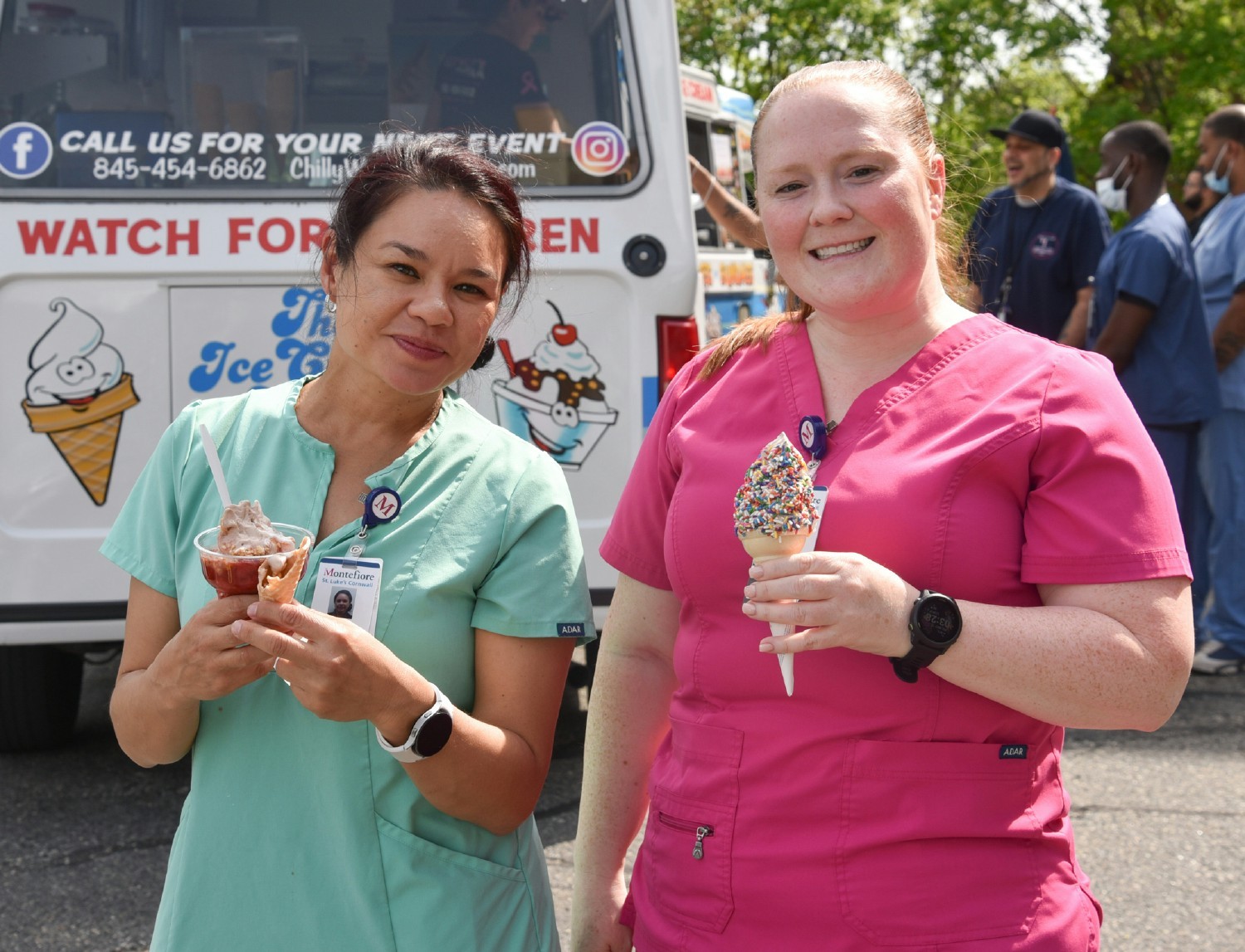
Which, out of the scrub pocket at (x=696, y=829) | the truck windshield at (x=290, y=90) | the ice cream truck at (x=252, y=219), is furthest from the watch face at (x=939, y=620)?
the truck windshield at (x=290, y=90)

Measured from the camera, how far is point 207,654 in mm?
1699

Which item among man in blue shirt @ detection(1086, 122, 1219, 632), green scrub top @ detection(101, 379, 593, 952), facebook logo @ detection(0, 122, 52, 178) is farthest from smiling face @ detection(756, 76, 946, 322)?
man in blue shirt @ detection(1086, 122, 1219, 632)

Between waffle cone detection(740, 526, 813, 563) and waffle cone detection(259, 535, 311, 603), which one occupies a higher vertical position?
waffle cone detection(740, 526, 813, 563)

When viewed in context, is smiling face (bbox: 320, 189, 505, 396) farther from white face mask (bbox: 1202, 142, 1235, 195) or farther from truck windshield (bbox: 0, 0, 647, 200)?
white face mask (bbox: 1202, 142, 1235, 195)

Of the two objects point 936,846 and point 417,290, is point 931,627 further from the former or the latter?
point 417,290

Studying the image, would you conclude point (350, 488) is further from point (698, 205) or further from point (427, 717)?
point (698, 205)

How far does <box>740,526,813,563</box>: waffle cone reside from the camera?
1.64 meters

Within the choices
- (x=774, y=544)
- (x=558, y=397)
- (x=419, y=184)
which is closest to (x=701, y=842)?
(x=774, y=544)

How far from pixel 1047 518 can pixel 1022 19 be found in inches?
707

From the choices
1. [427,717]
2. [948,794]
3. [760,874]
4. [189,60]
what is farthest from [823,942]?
[189,60]

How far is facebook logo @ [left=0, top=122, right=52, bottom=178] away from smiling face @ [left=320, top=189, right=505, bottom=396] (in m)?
2.49

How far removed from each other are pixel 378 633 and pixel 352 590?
74mm

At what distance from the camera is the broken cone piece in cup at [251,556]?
66.6 inches

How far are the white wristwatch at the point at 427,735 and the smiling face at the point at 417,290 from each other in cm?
49
